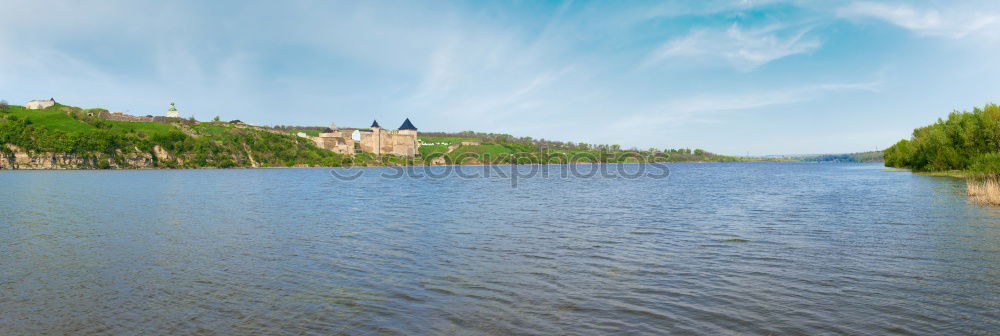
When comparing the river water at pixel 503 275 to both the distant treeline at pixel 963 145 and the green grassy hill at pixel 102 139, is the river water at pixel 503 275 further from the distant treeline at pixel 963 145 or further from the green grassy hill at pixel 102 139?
the green grassy hill at pixel 102 139

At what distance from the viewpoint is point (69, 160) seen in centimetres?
16325

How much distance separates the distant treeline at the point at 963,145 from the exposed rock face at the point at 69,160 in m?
205

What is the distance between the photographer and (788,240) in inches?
818

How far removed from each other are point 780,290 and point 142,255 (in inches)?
769

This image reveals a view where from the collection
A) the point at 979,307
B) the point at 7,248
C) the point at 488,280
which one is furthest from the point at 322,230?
the point at 979,307

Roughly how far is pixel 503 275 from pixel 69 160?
20024cm

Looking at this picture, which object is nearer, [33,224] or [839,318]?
[839,318]

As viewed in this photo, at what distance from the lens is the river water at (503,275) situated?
33.7 feet

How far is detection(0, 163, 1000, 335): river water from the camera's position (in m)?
10.3

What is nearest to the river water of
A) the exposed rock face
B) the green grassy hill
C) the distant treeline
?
the distant treeline

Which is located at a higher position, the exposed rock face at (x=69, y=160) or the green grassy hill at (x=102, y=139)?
the green grassy hill at (x=102, y=139)

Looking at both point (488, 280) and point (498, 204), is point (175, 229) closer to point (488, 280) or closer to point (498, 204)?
point (488, 280)

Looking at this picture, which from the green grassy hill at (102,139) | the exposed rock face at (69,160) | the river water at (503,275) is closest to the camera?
the river water at (503,275)

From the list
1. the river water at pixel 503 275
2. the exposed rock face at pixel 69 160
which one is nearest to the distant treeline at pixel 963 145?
the river water at pixel 503 275
